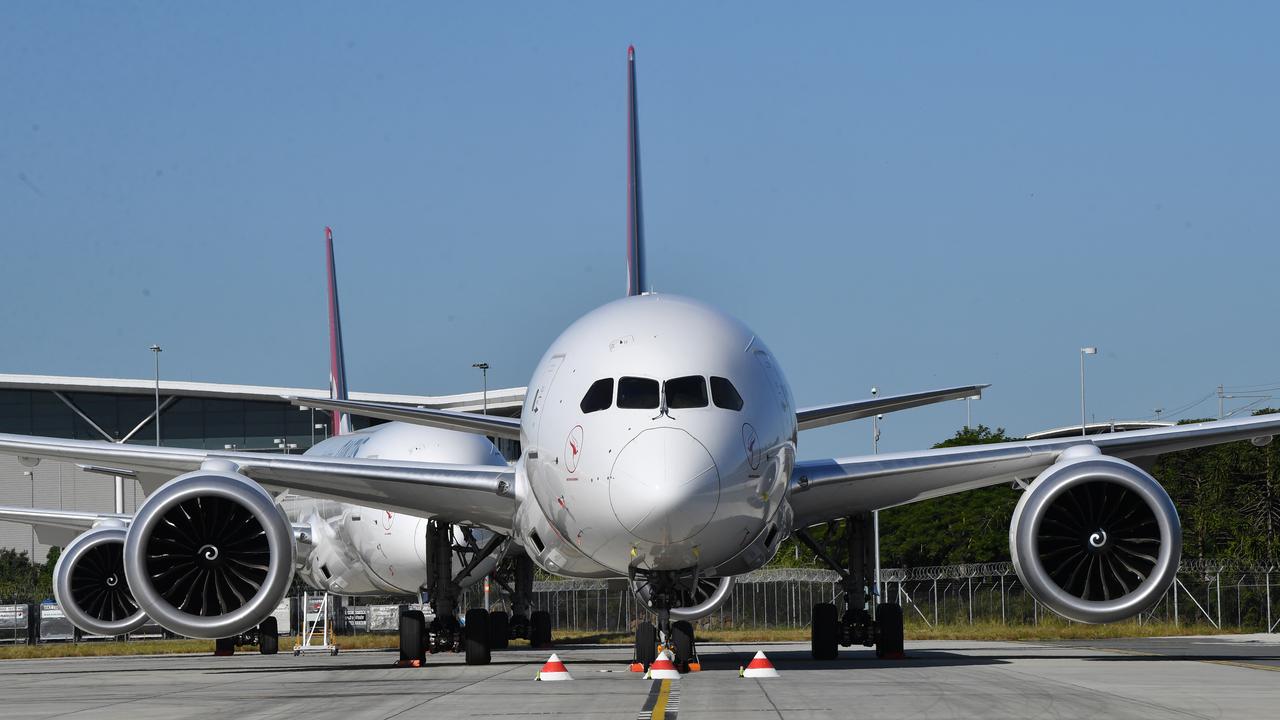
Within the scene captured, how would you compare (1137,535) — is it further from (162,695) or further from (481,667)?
(162,695)

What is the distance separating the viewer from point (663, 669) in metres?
16.0

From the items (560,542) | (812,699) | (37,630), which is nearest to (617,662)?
(560,542)

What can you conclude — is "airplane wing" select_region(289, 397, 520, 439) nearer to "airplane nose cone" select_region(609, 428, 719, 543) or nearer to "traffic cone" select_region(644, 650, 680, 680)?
"traffic cone" select_region(644, 650, 680, 680)

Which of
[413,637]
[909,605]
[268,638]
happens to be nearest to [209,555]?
[413,637]

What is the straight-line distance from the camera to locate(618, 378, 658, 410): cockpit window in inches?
612

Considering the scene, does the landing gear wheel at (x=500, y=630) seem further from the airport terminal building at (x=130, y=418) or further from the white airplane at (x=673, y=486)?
the airport terminal building at (x=130, y=418)

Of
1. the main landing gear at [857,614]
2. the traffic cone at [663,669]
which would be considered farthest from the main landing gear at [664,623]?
the main landing gear at [857,614]

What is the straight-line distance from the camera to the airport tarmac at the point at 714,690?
12.2 meters

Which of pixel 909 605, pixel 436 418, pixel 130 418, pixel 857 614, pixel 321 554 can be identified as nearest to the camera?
pixel 436 418

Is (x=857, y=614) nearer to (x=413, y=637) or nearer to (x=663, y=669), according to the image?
(x=663, y=669)

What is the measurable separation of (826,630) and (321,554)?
42.4ft

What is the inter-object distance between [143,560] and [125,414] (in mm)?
79035

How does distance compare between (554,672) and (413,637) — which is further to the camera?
(413,637)

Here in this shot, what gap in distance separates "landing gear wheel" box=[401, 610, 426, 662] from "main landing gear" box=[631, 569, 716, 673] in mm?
4627
